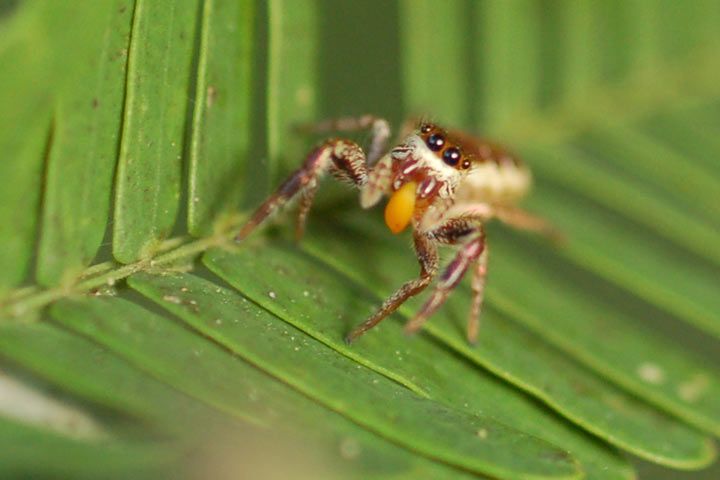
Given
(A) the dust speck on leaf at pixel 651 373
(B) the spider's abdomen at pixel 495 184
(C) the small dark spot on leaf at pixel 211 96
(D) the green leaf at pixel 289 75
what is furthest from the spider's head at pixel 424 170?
(A) the dust speck on leaf at pixel 651 373

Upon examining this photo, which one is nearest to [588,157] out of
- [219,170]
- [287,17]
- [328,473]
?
[287,17]

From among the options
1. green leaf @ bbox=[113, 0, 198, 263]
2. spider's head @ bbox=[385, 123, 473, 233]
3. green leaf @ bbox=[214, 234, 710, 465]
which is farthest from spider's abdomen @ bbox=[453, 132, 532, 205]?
green leaf @ bbox=[113, 0, 198, 263]

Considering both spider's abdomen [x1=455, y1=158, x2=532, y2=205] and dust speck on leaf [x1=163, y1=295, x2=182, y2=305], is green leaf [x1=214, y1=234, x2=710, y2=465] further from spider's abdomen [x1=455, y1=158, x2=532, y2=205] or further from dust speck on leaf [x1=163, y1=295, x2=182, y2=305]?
spider's abdomen [x1=455, y1=158, x2=532, y2=205]

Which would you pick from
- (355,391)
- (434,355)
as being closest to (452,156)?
(434,355)

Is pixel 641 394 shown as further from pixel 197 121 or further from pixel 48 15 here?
pixel 48 15

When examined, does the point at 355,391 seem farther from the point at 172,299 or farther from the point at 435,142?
the point at 435,142

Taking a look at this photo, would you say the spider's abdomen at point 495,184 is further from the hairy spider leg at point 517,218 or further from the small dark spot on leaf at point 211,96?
the small dark spot on leaf at point 211,96
